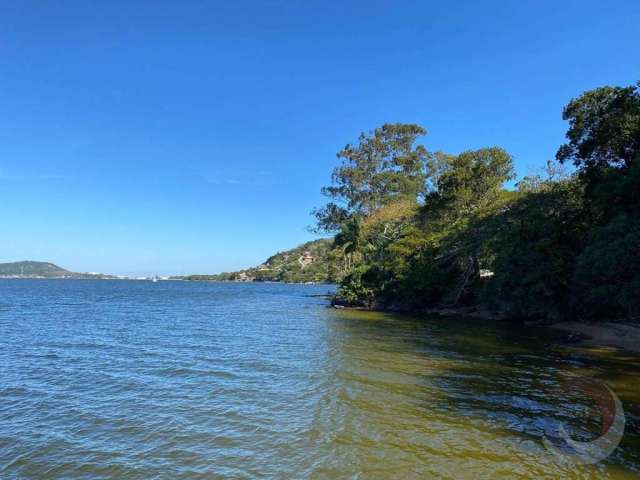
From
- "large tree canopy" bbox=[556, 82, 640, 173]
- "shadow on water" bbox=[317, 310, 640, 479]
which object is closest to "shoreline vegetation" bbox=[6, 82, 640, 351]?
"large tree canopy" bbox=[556, 82, 640, 173]

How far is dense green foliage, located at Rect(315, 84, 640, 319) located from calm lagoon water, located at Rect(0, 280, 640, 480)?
559cm

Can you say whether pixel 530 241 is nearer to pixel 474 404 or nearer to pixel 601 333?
pixel 601 333

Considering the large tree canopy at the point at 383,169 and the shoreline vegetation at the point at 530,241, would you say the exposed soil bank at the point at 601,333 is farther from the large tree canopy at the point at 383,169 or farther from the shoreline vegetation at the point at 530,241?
the large tree canopy at the point at 383,169

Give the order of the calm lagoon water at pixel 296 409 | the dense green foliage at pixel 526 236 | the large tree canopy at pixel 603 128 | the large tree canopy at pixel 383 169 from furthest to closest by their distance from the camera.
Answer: the large tree canopy at pixel 383 169, the large tree canopy at pixel 603 128, the dense green foliage at pixel 526 236, the calm lagoon water at pixel 296 409

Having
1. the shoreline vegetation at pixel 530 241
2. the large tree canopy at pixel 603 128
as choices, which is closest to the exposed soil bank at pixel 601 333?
the shoreline vegetation at pixel 530 241

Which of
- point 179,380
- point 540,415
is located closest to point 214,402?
point 179,380

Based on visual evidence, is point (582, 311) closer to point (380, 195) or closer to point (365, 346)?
point (365, 346)

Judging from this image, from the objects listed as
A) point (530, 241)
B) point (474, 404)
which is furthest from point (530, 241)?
point (474, 404)

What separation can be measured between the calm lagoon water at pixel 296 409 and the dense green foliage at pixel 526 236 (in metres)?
5.59

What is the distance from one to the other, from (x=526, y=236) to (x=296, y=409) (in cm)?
2473

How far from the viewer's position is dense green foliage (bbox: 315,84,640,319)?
2050cm

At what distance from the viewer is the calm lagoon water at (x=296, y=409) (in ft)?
25.6

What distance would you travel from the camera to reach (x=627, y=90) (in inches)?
966

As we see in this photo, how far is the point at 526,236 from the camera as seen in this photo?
30062 millimetres
